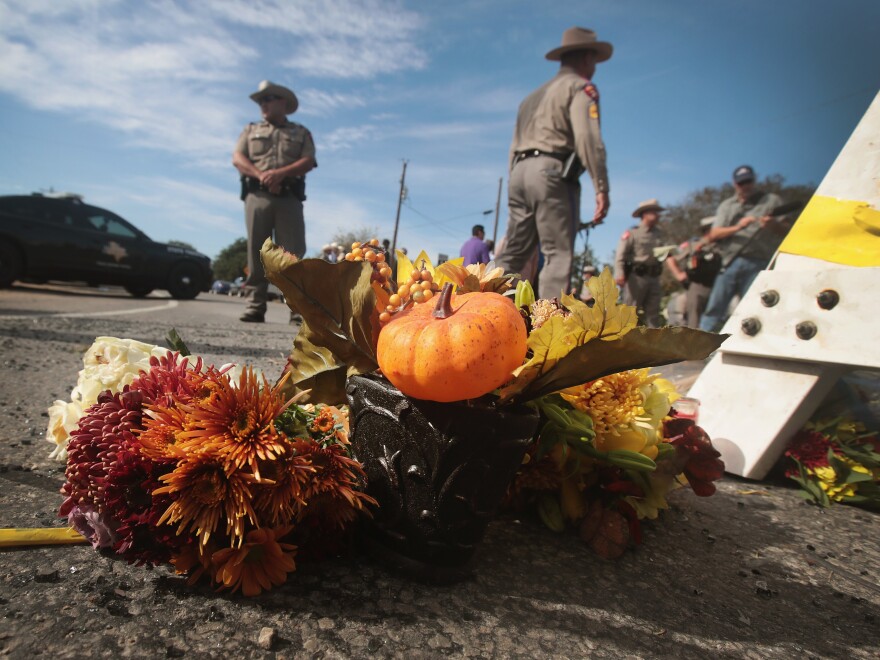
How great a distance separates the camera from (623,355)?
101cm

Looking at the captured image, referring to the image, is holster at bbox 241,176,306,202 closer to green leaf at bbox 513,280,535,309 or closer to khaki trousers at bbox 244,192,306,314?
khaki trousers at bbox 244,192,306,314

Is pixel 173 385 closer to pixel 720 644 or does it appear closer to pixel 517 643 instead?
pixel 517 643

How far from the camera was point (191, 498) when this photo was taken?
94 centimetres

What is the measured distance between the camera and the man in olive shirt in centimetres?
528

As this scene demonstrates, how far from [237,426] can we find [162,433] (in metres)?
0.15

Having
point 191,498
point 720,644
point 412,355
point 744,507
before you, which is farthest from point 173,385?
point 744,507

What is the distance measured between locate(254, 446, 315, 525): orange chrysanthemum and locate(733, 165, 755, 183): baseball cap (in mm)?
6210

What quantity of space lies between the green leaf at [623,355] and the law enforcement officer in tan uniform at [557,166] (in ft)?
8.96

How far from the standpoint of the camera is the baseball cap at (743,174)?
5703 millimetres

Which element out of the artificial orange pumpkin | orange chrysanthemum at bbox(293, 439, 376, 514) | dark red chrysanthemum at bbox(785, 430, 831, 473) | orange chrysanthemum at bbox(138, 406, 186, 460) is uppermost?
the artificial orange pumpkin

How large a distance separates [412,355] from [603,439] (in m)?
0.66

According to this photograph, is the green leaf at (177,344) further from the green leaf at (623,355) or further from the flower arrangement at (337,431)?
the green leaf at (623,355)

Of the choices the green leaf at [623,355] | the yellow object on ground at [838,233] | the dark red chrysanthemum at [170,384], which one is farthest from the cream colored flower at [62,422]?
the yellow object on ground at [838,233]

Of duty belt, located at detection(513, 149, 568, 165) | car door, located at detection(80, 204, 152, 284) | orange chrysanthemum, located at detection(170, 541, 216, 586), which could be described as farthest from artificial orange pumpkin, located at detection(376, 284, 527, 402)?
car door, located at detection(80, 204, 152, 284)
